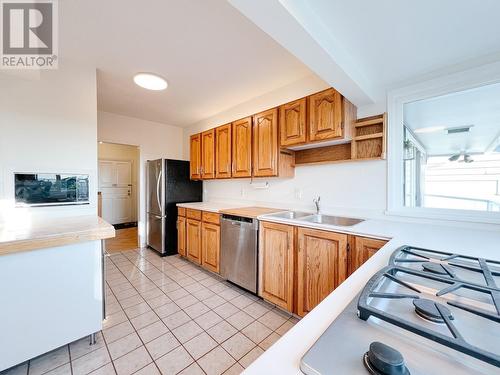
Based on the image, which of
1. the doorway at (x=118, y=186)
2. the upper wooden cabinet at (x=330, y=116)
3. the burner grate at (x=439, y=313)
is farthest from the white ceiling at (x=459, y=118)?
the doorway at (x=118, y=186)

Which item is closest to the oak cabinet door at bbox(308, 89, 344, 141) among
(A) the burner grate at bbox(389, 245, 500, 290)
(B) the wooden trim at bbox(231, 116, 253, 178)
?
(B) the wooden trim at bbox(231, 116, 253, 178)

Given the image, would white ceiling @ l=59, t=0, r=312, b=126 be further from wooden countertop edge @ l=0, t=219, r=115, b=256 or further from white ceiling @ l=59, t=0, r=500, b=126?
wooden countertop edge @ l=0, t=219, r=115, b=256

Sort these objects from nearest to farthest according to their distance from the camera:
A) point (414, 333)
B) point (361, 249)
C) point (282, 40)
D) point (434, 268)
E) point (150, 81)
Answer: point (414, 333) < point (434, 268) < point (282, 40) < point (361, 249) < point (150, 81)

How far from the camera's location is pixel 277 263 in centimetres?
204

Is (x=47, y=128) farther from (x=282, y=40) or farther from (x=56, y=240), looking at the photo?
(x=282, y=40)

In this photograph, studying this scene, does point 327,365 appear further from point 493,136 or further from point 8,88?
point 8,88

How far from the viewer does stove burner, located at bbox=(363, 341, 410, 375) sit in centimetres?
34

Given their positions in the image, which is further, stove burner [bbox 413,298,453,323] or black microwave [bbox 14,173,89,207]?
black microwave [bbox 14,173,89,207]

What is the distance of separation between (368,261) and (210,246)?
7.14 ft

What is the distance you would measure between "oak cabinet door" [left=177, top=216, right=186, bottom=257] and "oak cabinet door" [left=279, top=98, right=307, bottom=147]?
2.05 metres

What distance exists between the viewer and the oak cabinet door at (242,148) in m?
2.68

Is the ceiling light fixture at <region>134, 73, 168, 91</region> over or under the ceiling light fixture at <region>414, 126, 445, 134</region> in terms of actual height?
over

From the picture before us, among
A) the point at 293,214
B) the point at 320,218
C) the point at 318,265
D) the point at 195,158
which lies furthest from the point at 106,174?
the point at 318,265

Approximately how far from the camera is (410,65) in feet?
5.48
